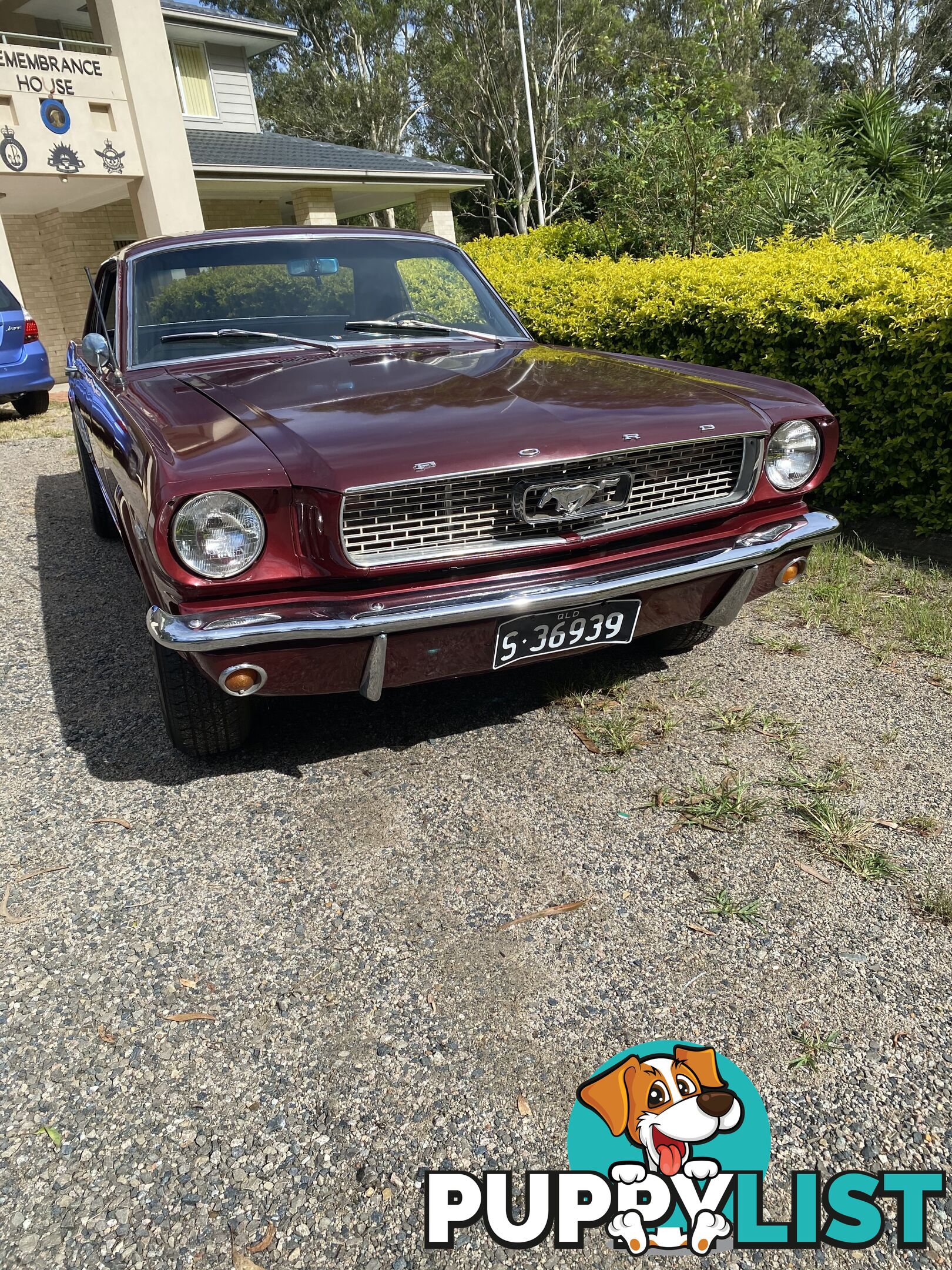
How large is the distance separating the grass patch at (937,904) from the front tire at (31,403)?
10329 millimetres

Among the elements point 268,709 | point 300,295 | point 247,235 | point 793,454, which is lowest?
point 268,709

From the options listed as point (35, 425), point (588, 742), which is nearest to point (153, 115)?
point (35, 425)

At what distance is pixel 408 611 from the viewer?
233cm

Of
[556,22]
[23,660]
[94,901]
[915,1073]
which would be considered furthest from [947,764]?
[556,22]

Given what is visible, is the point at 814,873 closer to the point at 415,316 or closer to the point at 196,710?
the point at 196,710

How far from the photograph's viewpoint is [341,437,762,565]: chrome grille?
2.33 metres

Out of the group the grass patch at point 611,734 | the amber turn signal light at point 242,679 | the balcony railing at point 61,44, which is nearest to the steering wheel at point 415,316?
the grass patch at point 611,734

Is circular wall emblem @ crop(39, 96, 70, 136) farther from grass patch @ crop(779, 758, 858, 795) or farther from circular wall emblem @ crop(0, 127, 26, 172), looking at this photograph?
grass patch @ crop(779, 758, 858, 795)

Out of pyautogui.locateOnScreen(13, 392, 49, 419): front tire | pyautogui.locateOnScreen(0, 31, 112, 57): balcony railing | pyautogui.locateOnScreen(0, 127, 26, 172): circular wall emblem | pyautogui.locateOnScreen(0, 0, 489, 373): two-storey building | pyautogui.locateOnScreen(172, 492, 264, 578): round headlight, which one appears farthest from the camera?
pyautogui.locateOnScreen(0, 0, 489, 373): two-storey building

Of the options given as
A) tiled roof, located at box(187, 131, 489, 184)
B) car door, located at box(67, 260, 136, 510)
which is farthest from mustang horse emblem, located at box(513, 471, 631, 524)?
tiled roof, located at box(187, 131, 489, 184)

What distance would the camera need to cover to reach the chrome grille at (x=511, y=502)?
233 cm

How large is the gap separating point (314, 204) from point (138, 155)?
177 inches

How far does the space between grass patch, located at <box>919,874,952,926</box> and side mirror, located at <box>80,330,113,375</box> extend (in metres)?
3.20

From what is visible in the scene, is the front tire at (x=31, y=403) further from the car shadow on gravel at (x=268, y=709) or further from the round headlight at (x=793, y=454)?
the round headlight at (x=793, y=454)
